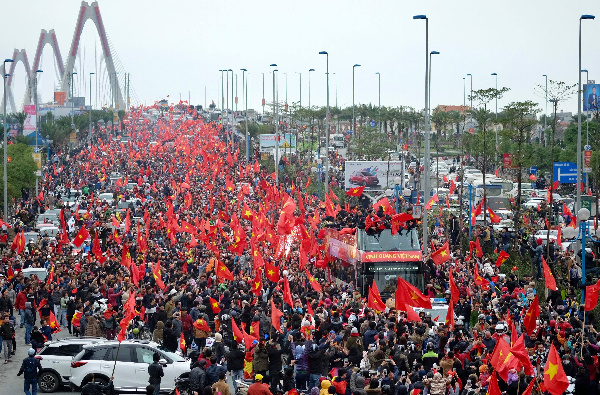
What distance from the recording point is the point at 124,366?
67.4 ft

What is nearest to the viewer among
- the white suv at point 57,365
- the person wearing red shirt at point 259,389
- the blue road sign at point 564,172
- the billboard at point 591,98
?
the person wearing red shirt at point 259,389

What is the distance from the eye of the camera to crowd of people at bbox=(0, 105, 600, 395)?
16859 mm

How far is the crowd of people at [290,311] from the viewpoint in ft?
55.3

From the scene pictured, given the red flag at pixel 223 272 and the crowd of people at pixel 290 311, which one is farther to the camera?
the red flag at pixel 223 272

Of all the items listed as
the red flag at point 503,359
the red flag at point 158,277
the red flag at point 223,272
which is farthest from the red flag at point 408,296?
the red flag at point 158,277

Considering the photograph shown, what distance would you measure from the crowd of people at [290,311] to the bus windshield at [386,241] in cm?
35

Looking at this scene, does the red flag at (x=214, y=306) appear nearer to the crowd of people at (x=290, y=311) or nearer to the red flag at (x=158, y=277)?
the crowd of people at (x=290, y=311)

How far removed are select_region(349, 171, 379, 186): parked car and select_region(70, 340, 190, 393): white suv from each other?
3824cm

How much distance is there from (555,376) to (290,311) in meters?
10.9

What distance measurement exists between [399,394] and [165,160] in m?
65.2

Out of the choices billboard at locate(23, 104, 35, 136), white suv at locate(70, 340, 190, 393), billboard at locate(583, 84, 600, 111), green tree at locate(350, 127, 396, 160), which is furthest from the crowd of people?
billboard at locate(23, 104, 35, 136)

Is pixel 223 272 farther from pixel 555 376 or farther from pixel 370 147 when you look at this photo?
pixel 370 147

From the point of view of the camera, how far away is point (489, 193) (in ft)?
195

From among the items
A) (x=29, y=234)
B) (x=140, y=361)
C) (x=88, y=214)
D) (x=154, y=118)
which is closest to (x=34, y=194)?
(x=88, y=214)
